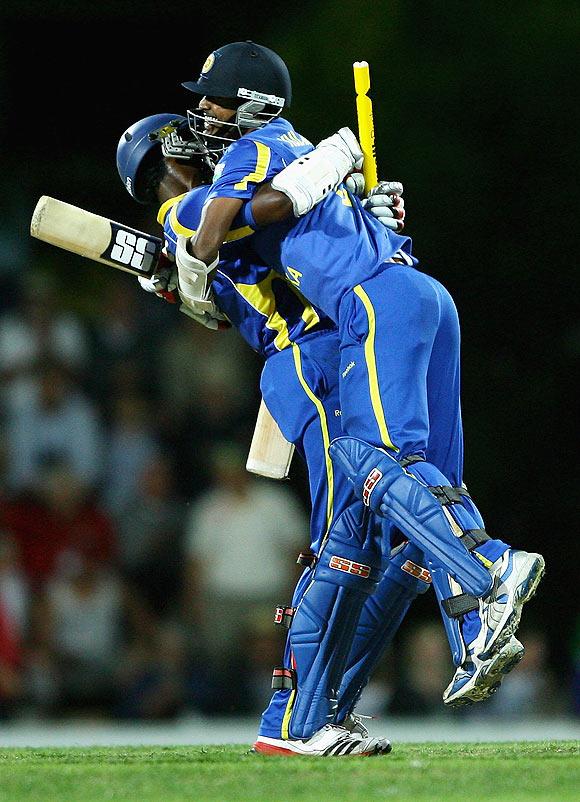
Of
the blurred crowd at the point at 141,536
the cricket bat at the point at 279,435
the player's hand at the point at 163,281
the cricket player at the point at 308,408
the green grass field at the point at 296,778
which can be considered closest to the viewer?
the green grass field at the point at 296,778

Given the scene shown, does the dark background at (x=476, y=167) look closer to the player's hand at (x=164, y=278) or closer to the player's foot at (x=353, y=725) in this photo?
the player's hand at (x=164, y=278)

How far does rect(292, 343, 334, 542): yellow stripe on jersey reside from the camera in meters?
3.92

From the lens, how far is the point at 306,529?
6.73 metres

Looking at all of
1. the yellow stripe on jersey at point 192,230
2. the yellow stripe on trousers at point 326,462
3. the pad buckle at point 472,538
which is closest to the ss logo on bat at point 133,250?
the yellow stripe on jersey at point 192,230

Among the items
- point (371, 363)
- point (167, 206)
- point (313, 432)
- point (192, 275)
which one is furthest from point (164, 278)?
point (371, 363)

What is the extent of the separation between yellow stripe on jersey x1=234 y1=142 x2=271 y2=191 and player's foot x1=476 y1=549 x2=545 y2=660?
1.19m

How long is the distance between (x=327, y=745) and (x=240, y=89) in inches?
72.5

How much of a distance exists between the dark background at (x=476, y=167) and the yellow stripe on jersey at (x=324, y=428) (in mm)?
3324

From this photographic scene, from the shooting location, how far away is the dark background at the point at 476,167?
7227mm

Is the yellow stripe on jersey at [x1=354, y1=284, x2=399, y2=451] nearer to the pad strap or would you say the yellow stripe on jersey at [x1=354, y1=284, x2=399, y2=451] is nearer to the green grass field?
the pad strap

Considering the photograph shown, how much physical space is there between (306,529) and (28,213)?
2.16 meters

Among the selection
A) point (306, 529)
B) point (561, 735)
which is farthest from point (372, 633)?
point (306, 529)

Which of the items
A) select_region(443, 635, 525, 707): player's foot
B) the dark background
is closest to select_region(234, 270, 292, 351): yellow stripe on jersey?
select_region(443, 635, 525, 707): player's foot

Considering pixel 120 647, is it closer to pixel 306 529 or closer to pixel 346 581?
pixel 306 529
